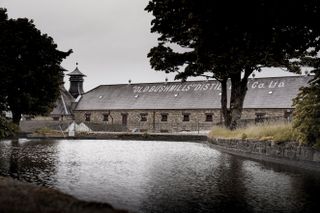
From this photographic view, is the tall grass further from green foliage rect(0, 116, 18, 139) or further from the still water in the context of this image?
green foliage rect(0, 116, 18, 139)

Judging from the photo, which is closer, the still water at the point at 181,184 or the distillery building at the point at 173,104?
the still water at the point at 181,184

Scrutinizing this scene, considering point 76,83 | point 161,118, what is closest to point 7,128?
point 161,118

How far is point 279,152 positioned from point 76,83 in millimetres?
62135

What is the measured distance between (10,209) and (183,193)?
4480 mm

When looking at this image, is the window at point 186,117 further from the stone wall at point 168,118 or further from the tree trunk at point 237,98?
the tree trunk at point 237,98

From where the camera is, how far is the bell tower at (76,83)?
73875 mm

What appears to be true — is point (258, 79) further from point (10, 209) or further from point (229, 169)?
point (10, 209)

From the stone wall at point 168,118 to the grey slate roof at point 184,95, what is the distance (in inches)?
26.1

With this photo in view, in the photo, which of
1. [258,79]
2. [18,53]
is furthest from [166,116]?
[18,53]

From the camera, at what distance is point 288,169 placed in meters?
13.6

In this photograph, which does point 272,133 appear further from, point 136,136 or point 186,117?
point 186,117

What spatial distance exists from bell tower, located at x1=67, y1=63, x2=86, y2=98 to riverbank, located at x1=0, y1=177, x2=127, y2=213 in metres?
68.3

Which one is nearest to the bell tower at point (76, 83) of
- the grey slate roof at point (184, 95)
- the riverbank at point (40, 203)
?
the grey slate roof at point (184, 95)

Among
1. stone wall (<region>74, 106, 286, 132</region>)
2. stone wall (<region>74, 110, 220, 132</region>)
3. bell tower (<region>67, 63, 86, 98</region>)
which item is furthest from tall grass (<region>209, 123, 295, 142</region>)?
bell tower (<region>67, 63, 86, 98</region>)
